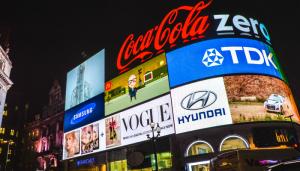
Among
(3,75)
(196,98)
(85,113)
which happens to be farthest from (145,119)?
(3,75)

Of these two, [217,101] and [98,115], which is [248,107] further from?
[98,115]

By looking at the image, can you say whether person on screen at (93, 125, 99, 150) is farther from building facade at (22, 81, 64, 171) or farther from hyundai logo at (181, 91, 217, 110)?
building facade at (22, 81, 64, 171)

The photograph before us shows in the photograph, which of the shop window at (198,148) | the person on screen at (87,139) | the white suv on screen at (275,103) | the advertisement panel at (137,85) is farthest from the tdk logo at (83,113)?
the white suv on screen at (275,103)

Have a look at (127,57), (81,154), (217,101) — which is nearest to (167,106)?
(217,101)

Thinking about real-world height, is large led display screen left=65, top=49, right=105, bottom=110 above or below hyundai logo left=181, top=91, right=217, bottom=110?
above

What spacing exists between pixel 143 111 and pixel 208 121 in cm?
854

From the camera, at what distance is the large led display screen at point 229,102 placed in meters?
24.0

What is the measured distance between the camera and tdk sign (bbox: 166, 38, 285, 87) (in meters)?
25.8

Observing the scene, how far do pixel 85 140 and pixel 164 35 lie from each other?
1871 cm

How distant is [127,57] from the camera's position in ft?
118

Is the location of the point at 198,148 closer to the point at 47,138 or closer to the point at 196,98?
Result: the point at 196,98

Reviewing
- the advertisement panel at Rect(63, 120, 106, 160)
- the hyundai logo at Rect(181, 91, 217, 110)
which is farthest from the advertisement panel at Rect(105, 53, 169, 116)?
the hyundai logo at Rect(181, 91, 217, 110)

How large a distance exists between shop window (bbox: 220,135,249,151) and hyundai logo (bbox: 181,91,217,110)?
3.55 metres

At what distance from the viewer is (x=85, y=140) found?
38188 millimetres
